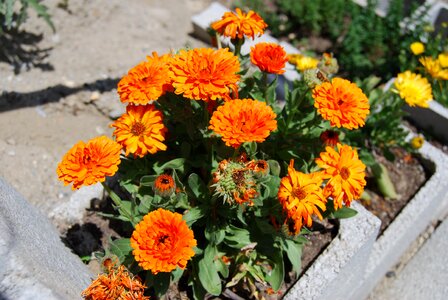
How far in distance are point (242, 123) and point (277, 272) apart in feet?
2.77

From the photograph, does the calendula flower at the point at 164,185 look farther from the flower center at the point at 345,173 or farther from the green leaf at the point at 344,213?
the green leaf at the point at 344,213

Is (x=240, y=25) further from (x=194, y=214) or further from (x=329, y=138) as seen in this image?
Result: (x=194, y=214)

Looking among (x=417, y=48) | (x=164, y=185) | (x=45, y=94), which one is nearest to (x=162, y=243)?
(x=164, y=185)

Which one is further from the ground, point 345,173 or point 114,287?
point 345,173

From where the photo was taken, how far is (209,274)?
2.20 m

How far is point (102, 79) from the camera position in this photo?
3.73 m

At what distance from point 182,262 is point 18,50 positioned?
8.86 ft

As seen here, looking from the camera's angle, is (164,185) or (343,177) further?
(343,177)

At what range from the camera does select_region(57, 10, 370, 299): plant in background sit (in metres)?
1.86

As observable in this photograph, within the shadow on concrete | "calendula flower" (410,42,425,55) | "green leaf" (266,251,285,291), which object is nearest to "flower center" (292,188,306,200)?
"green leaf" (266,251,285,291)

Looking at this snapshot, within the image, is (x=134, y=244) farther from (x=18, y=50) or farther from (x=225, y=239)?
(x=18, y=50)

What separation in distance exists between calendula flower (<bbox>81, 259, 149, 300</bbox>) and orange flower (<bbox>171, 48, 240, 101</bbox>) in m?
0.73

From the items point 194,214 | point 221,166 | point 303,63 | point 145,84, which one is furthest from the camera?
point 303,63

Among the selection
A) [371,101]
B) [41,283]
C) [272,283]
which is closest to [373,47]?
[371,101]
